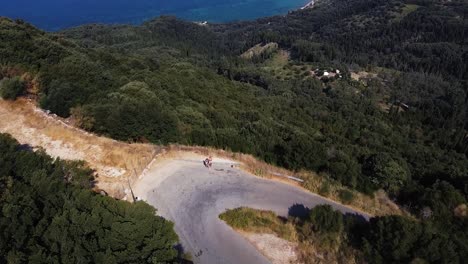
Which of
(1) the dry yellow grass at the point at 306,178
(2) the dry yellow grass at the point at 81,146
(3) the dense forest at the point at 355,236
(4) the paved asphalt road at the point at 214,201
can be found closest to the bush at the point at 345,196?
(1) the dry yellow grass at the point at 306,178

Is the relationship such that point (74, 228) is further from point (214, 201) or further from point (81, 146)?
point (81, 146)

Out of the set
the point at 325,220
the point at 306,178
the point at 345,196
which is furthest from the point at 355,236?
the point at 306,178

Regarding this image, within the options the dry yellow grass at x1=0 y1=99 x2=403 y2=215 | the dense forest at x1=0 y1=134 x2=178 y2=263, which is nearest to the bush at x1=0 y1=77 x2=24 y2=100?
the dry yellow grass at x1=0 y1=99 x2=403 y2=215

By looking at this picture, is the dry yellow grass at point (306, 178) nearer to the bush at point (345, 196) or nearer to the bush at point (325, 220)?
the bush at point (345, 196)

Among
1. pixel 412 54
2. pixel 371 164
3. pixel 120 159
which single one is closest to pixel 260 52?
pixel 412 54

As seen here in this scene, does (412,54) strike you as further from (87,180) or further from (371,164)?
(87,180)

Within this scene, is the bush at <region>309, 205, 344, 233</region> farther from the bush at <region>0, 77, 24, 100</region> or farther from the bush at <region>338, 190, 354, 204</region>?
the bush at <region>0, 77, 24, 100</region>
